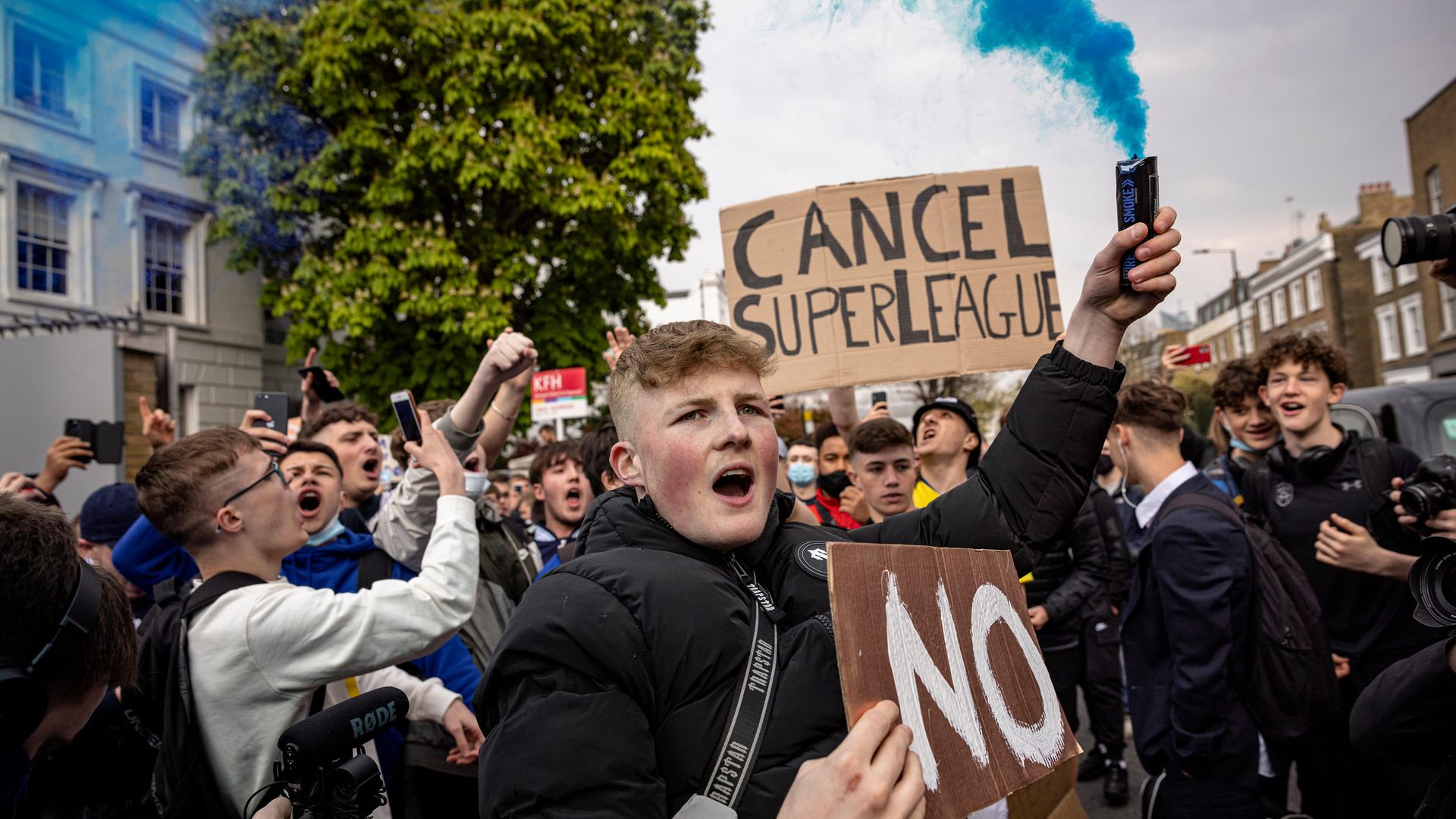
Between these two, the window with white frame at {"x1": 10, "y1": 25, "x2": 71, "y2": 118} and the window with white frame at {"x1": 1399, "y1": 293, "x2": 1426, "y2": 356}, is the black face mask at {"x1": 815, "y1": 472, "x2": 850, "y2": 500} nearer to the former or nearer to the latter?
the window with white frame at {"x1": 10, "y1": 25, "x2": 71, "y2": 118}

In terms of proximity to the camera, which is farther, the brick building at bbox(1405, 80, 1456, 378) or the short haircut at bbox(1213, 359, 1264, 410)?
the brick building at bbox(1405, 80, 1456, 378)

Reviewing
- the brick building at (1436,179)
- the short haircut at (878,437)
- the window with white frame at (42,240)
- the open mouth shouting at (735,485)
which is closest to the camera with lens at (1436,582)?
the open mouth shouting at (735,485)

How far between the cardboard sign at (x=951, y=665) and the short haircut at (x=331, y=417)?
3292mm

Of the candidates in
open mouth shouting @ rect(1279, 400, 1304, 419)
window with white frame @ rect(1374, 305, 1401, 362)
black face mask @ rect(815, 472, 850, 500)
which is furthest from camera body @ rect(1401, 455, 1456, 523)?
window with white frame @ rect(1374, 305, 1401, 362)

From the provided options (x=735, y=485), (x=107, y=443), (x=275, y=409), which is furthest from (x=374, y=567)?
(x=107, y=443)

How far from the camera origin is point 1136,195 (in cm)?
177

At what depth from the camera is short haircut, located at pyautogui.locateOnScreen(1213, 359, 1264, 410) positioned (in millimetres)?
5366

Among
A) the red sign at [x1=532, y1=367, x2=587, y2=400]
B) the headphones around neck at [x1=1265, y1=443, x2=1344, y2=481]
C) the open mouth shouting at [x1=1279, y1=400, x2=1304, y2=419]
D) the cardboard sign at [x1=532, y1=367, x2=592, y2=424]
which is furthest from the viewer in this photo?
the red sign at [x1=532, y1=367, x2=587, y2=400]

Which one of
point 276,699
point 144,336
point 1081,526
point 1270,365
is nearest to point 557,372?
point 144,336

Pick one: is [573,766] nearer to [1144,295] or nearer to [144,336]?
[1144,295]

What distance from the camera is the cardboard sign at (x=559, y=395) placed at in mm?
13406

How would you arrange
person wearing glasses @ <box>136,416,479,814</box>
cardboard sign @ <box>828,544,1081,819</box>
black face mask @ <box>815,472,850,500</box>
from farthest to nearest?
black face mask @ <box>815,472,850,500</box> < person wearing glasses @ <box>136,416,479,814</box> < cardboard sign @ <box>828,544,1081,819</box>

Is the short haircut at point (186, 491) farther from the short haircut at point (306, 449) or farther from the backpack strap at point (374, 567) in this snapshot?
the short haircut at point (306, 449)

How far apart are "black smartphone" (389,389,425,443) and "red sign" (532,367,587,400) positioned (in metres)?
10.5
